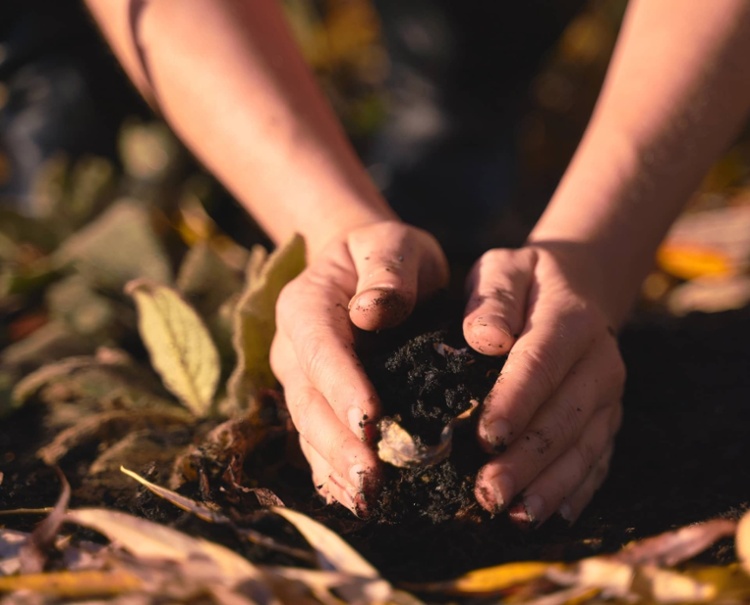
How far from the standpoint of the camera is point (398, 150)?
2.56m

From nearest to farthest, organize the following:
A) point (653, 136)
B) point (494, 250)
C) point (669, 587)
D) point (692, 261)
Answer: point (669, 587)
point (494, 250)
point (653, 136)
point (692, 261)

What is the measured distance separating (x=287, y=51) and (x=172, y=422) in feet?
2.29

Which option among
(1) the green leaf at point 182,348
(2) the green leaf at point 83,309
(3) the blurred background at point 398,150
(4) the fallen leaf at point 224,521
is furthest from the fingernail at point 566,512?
(3) the blurred background at point 398,150

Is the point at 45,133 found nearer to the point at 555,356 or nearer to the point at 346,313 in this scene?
the point at 346,313

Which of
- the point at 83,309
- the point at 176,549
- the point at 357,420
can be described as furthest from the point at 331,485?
the point at 83,309

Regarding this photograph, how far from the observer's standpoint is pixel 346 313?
3.32 feet

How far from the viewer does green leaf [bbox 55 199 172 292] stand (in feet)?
5.53

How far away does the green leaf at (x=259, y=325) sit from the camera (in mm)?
1148

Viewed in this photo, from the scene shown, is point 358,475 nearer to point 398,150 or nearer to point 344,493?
point 344,493

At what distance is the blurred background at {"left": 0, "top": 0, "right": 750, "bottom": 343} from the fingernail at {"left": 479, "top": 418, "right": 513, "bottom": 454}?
1.20m

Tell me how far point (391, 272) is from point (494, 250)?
0.70 feet

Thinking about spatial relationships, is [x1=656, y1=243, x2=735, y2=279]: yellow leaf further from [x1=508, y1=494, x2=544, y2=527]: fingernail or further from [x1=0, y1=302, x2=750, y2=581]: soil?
[x1=508, y1=494, x2=544, y2=527]: fingernail

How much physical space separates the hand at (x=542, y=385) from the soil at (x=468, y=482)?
0.13 feet

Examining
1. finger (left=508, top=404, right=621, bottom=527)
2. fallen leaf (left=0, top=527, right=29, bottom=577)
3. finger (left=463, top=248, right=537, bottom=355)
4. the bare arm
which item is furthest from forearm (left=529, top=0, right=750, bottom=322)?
fallen leaf (left=0, top=527, right=29, bottom=577)
